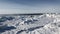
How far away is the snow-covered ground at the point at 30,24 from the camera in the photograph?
12.9m

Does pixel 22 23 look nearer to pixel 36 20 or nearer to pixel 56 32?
pixel 36 20

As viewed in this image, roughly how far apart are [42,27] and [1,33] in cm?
326

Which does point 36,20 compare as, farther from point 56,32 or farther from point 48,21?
point 56,32

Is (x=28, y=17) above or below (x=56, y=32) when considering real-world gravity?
above

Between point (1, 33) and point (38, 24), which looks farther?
point (38, 24)

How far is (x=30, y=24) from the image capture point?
47.1 ft

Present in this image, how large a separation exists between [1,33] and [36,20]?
3490 millimetres

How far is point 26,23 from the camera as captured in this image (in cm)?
1475

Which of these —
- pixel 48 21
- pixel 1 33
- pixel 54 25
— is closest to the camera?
pixel 1 33

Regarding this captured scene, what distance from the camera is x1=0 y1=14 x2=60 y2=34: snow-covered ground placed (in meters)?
12.9

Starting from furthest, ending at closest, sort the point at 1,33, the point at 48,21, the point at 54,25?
1. the point at 48,21
2. the point at 54,25
3. the point at 1,33

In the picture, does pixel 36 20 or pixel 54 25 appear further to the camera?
pixel 36 20

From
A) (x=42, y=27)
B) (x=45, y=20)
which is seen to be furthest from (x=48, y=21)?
(x=42, y=27)

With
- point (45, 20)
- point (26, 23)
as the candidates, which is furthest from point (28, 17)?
point (45, 20)
